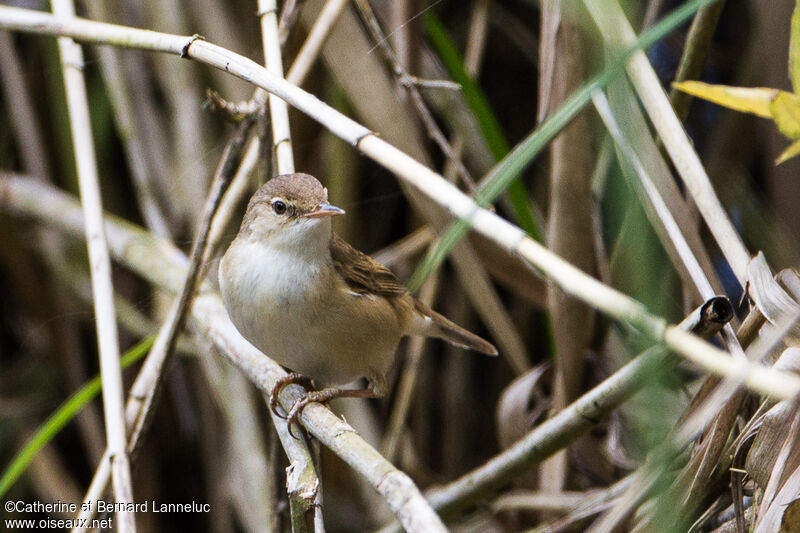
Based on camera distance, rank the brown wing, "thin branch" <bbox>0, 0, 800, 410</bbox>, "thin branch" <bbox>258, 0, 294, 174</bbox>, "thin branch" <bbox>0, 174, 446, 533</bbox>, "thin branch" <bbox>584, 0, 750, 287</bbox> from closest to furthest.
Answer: "thin branch" <bbox>0, 0, 800, 410</bbox>, "thin branch" <bbox>0, 174, 446, 533</bbox>, "thin branch" <bbox>584, 0, 750, 287</bbox>, "thin branch" <bbox>258, 0, 294, 174</bbox>, the brown wing

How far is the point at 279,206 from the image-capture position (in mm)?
2225

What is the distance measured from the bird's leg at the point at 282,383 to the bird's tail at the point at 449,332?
0.53 m

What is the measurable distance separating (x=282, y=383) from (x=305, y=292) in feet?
0.81

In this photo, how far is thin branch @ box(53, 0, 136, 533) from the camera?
1.93 m

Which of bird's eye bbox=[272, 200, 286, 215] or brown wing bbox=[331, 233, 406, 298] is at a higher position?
bird's eye bbox=[272, 200, 286, 215]

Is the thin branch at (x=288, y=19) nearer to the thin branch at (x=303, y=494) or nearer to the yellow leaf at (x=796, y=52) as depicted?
the thin branch at (x=303, y=494)

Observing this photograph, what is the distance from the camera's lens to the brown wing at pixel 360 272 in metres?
2.35

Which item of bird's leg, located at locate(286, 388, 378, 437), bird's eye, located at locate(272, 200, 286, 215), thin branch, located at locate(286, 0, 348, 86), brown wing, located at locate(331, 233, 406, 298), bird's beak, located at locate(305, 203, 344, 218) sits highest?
thin branch, located at locate(286, 0, 348, 86)

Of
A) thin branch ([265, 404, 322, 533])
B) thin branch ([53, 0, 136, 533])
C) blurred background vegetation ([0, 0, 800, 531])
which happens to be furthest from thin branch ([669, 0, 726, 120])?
thin branch ([53, 0, 136, 533])

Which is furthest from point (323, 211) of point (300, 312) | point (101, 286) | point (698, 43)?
point (698, 43)

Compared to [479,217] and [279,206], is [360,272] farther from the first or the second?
[479,217]

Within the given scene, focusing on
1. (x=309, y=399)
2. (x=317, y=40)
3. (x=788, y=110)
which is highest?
(x=317, y=40)

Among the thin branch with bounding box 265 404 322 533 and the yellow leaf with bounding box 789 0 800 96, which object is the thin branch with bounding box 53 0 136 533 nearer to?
the thin branch with bounding box 265 404 322 533

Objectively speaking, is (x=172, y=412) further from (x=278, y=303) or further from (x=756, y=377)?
(x=756, y=377)
